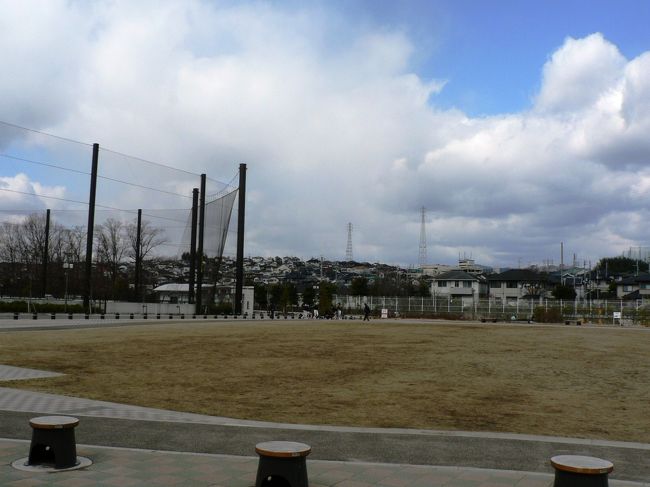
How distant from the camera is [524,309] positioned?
5816 cm

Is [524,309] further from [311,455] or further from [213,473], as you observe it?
[213,473]

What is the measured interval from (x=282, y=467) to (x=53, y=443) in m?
2.43

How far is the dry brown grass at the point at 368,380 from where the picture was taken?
31.9 ft

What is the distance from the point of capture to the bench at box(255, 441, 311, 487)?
5.12 metres

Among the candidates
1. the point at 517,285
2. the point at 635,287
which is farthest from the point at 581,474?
the point at 635,287

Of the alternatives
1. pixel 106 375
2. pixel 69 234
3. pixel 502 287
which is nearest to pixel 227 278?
pixel 69 234

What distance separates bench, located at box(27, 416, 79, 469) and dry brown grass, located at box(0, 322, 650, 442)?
3.71 meters

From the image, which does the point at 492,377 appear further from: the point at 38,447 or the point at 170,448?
the point at 38,447

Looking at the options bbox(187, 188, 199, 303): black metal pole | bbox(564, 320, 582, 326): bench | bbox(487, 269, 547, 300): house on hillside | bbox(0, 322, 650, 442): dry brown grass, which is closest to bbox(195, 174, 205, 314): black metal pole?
bbox(187, 188, 199, 303): black metal pole

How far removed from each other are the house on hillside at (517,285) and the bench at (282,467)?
88360mm

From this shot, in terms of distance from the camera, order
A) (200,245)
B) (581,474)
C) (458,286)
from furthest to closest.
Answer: (458,286) → (200,245) → (581,474)

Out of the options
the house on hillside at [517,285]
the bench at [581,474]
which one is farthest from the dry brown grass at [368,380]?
the house on hillside at [517,285]

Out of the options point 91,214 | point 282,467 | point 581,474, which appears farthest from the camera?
point 91,214

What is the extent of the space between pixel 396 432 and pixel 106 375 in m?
8.02
